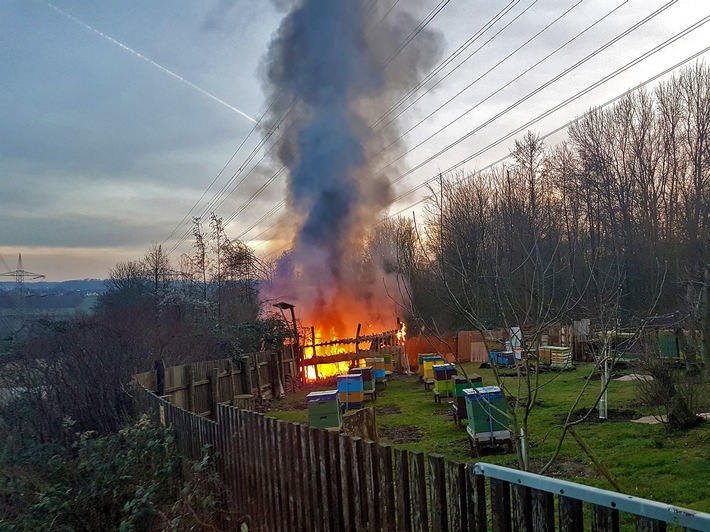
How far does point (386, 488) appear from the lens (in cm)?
297

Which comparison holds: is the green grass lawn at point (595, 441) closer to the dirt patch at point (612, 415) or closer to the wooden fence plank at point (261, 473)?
the dirt patch at point (612, 415)

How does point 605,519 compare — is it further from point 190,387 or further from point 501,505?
point 190,387

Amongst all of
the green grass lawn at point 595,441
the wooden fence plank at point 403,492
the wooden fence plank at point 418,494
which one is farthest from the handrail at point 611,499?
the green grass lawn at point 595,441

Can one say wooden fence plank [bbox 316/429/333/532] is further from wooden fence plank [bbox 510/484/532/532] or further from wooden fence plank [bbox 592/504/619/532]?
wooden fence plank [bbox 592/504/619/532]

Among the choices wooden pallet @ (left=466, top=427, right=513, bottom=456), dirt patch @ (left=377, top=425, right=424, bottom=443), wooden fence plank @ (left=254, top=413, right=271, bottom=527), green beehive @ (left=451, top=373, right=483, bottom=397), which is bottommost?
dirt patch @ (left=377, top=425, right=424, bottom=443)

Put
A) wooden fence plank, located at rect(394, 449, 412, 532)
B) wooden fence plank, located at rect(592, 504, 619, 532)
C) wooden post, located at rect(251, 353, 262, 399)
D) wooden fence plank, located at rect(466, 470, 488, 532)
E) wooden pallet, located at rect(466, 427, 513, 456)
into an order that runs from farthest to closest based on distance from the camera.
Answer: wooden post, located at rect(251, 353, 262, 399) < wooden pallet, located at rect(466, 427, 513, 456) < wooden fence plank, located at rect(394, 449, 412, 532) < wooden fence plank, located at rect(466, 470, 488, 532) < wooden fence plank, located at rect(592, 504, 619, 532)

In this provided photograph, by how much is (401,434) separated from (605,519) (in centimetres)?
953

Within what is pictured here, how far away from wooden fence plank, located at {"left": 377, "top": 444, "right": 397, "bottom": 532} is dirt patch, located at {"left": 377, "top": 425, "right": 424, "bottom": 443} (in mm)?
7541

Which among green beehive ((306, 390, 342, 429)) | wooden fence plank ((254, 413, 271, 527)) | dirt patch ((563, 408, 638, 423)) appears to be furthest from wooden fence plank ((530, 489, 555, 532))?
dirt patch ((563, 408, 638, 423))

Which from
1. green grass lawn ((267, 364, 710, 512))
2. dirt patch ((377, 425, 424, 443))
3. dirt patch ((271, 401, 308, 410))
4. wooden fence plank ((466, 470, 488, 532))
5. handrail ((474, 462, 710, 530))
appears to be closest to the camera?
handrail ((474, 462, 710, 530))

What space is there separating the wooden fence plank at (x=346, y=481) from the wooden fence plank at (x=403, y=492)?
17.2 inches

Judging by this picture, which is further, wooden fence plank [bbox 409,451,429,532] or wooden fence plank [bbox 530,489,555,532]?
wooden fence plank [bbox 409,451,429,532]

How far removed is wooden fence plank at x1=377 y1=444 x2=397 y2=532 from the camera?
2.96m

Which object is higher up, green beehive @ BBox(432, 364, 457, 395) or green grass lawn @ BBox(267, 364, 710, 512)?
green beehive @ BBox(432, 364, 457, 395)
